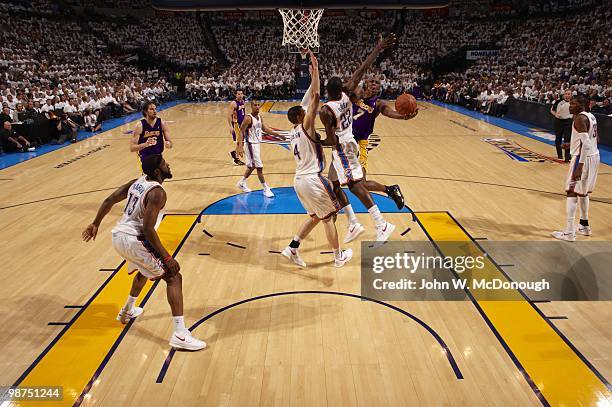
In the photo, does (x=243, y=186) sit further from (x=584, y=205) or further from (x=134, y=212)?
(x=584, y=205)

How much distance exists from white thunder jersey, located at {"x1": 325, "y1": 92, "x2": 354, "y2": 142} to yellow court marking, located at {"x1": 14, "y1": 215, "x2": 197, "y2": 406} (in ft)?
9.03

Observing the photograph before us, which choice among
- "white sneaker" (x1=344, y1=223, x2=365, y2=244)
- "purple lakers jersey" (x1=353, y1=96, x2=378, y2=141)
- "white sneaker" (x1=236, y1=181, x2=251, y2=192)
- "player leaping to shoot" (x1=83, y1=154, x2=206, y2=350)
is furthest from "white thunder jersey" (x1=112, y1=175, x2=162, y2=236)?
"white sneaker" (x1=236, y1=181, x2=251, y2=192)

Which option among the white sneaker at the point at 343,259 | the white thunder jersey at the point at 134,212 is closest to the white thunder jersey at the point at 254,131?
the white sneaker at the point at 343,259

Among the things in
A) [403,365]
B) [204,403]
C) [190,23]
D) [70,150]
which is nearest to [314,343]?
[403,365]

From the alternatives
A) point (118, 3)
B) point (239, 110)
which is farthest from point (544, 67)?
point (118, 3)

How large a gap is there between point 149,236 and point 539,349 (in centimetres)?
325

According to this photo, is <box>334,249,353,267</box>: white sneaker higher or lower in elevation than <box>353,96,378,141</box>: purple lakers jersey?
lower

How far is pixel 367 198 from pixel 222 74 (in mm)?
23610

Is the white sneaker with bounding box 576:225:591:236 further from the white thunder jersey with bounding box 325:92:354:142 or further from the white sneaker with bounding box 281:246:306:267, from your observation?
the white sneaker with bounding box 281:246:306:267

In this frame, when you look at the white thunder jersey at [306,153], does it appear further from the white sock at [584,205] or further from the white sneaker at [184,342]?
the white sock at [584,205]

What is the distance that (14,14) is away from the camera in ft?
88.1

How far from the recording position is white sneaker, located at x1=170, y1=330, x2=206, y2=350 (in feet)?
13.9

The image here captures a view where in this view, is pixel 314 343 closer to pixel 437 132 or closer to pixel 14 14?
pixel 437 132

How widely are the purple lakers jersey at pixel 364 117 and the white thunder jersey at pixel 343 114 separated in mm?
881
